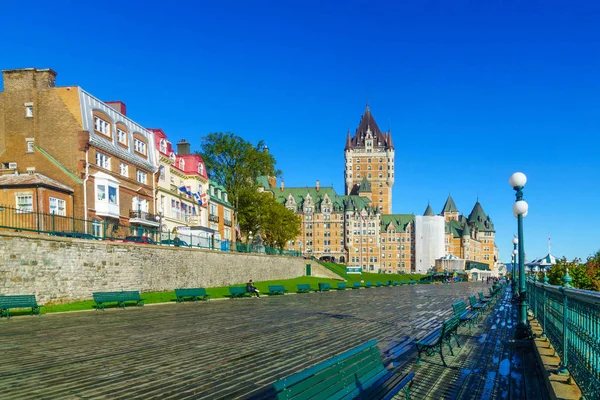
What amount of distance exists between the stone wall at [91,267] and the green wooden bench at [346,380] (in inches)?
693

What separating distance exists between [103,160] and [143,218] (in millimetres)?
6394

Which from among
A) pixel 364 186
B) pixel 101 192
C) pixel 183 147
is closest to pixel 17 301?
pixel 101 192

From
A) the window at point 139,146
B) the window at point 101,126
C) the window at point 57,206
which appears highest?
the window at point 101,126

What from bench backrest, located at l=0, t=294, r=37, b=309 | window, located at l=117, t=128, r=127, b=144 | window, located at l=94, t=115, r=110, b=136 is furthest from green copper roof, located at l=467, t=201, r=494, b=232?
bench backrest, located at l=0, t=294, r=37, b=309

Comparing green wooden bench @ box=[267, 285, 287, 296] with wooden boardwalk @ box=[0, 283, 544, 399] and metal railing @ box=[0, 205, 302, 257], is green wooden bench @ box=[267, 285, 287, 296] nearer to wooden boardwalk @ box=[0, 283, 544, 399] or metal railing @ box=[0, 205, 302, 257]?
metal railing @ box=[0, 205, 302, 257]

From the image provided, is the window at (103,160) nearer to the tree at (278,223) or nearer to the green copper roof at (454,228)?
the tree at (278,223)

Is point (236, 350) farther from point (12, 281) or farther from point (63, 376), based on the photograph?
point (12, 281)

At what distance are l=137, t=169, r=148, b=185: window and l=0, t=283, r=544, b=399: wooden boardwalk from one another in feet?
76.0

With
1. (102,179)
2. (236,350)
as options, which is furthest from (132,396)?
(102,179)

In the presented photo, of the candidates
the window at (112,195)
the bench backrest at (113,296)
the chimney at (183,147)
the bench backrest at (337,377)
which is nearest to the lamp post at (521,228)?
the bench backrest at (337,377)

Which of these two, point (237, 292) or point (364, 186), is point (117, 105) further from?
point (364, 186)

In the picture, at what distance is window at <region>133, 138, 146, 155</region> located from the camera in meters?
40.4

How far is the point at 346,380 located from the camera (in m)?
5.20

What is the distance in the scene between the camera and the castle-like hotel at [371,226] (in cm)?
13338
